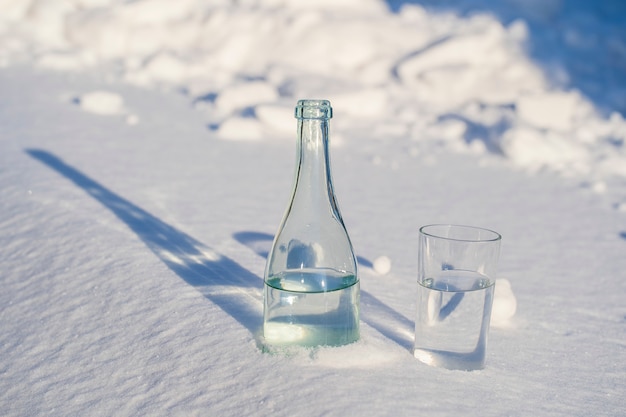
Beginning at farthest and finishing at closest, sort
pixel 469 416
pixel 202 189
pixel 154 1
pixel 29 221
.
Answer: pixel 154 1 < pixel 202 189 < pixel 29 221 < pixel 469 416

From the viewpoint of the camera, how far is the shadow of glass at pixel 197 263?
1.47m

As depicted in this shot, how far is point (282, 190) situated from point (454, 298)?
1315mm

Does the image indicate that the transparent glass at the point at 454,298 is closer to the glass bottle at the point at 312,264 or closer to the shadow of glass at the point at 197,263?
the glass bottle at the point at 312,264

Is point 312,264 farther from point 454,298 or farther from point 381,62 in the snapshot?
point 381,62

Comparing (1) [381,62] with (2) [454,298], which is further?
(1) [381,62]

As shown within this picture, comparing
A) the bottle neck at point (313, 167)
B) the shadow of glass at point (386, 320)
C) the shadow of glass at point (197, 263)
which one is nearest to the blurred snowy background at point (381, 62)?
the shadow of glass at point (197, 263)

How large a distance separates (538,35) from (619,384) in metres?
3.28

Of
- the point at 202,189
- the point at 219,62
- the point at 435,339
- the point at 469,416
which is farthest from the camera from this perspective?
the point at 219,62

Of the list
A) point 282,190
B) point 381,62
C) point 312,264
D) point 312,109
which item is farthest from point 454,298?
point 381,62

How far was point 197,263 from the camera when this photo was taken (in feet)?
5.59

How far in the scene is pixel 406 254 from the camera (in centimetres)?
200

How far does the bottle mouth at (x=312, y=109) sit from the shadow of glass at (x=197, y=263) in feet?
1.36

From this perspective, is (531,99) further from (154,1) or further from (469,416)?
(469,416)

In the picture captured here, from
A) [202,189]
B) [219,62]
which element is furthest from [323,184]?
[219,62]
